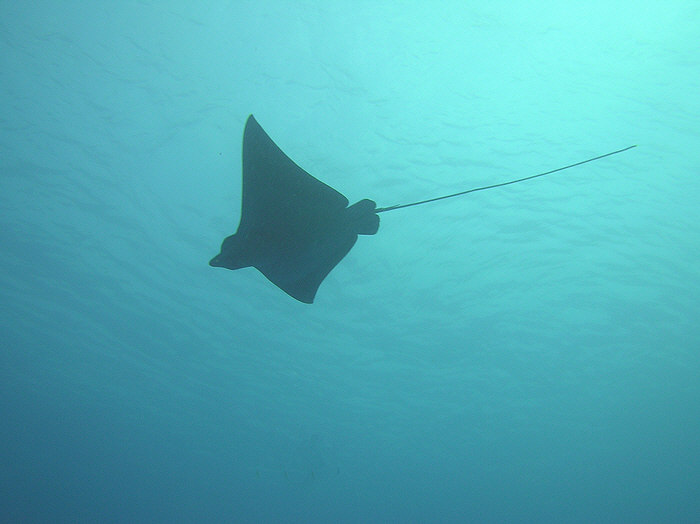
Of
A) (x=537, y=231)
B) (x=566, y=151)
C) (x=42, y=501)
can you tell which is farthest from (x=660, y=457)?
(x=42, y=501)

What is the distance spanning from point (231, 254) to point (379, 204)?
19.0 ft

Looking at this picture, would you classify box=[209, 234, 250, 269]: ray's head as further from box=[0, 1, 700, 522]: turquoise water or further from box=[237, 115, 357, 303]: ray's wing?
box=[0, 1, 700, 522]: turquoise water

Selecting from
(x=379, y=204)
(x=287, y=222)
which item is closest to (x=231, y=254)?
(x=287, y=222)

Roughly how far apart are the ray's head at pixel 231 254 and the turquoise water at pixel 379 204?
4.51m

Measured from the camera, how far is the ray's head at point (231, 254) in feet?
14.8

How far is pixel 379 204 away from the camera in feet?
32.4

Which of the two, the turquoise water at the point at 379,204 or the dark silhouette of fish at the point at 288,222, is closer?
the dark silhouette of fish at the point at 288,222

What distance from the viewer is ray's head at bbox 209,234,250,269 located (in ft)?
14.8

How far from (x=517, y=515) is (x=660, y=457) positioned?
107 feet

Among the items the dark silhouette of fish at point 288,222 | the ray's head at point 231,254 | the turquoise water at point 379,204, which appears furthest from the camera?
the turquoise water at point 379,204

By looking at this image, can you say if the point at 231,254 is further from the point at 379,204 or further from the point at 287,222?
the point at 379,204

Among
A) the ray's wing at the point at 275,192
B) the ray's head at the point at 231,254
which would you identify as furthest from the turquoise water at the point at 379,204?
the ray's head at the point at 231,254

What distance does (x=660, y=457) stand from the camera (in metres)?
39.7

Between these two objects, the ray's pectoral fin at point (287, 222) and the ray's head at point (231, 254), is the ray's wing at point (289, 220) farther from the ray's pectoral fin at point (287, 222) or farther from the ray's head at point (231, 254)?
the ray's head at point (231, 254)
